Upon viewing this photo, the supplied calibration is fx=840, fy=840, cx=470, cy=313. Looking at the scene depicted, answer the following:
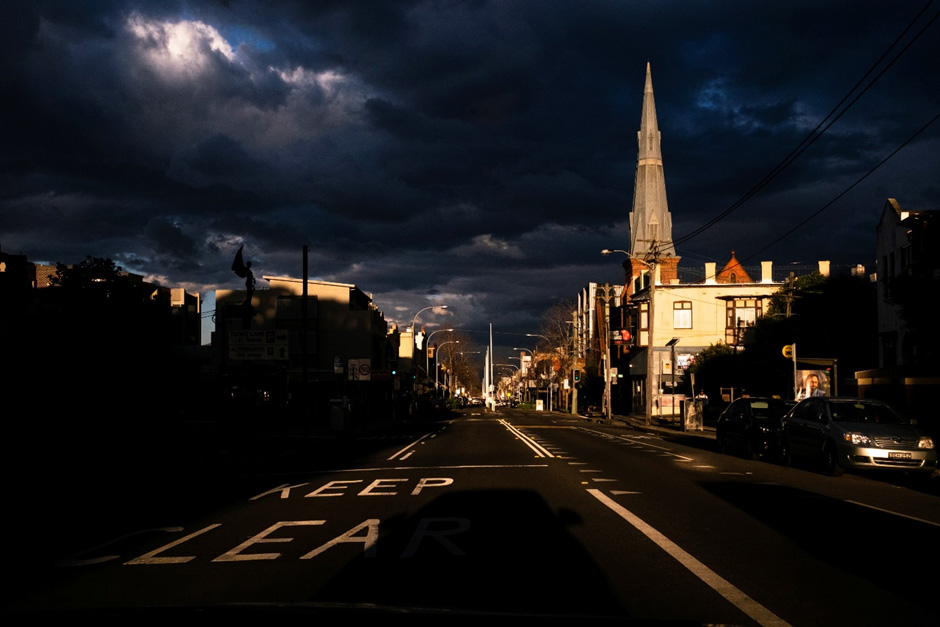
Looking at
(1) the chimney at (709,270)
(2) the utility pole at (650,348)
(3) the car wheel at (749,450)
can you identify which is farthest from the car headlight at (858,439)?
(1) the chimney at (709,270)

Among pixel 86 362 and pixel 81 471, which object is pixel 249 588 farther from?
pixel 86 362

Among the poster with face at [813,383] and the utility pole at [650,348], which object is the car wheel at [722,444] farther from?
the utility pole at [650,348]

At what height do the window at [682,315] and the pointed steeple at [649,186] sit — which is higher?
the pointed steeple at [649,186]

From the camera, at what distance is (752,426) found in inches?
875

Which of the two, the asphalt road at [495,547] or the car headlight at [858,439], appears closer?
the asphalt road at [495,547]

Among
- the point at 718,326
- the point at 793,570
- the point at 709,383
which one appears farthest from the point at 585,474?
the point at 718,326

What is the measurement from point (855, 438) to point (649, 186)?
8115 centimetres

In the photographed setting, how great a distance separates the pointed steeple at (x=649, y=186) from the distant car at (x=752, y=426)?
2783 inches

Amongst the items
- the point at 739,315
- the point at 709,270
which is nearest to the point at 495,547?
the point at 739,315

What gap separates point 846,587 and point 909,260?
3427cm

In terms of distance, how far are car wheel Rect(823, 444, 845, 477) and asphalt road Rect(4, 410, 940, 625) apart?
0.37 m

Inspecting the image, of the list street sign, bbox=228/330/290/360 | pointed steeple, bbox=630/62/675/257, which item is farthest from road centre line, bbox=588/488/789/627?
pointed steeple, bbox=630/62/675/257

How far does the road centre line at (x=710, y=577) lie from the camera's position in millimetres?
6082

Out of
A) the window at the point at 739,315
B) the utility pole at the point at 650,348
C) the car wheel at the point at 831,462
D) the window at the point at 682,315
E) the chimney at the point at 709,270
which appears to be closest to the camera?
the car wheel at the point at 831,462
